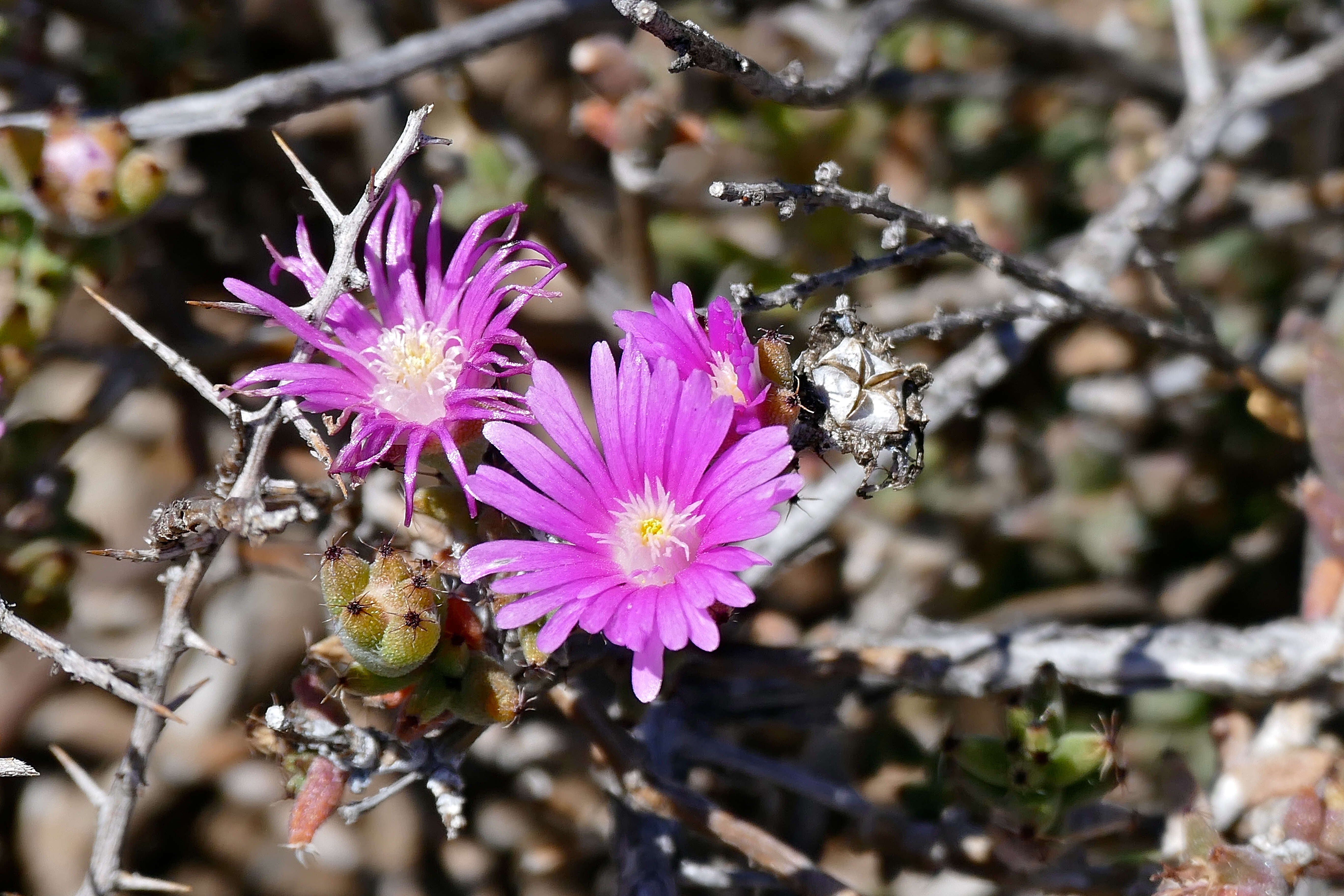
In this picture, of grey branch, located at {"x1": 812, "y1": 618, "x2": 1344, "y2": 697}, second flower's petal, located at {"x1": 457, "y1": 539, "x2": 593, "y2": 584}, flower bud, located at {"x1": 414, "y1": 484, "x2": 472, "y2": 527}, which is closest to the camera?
second flower's petal, located at {"x1": 457, "y1": 539, "x2": 593, "y2": 584}

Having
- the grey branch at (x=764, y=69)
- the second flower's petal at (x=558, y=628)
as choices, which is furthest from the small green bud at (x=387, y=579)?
the grey branch at (x=764, y=69)

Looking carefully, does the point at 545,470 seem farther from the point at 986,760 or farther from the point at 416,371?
the point at 986,760

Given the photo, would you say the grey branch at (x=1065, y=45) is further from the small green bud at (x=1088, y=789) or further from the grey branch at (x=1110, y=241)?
the small green bud at (x=1088, y=789)

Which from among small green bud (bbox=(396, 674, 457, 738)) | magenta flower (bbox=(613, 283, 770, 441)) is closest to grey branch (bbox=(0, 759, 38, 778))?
small green bud (bbox=(396, 674, 457, 738))

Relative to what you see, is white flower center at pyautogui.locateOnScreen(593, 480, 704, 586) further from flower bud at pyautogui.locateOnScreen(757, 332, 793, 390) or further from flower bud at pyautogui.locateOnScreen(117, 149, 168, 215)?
flower bud at pyautogui.locateOnScreen(117, 149, 168, 215)

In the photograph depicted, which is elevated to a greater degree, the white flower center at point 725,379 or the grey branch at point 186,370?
the white flower center at point 725,379

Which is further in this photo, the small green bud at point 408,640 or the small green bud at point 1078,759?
the small green bud at point 1078,759
